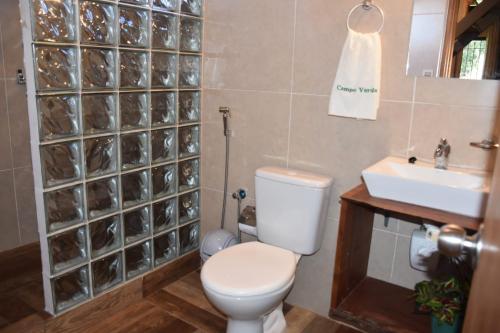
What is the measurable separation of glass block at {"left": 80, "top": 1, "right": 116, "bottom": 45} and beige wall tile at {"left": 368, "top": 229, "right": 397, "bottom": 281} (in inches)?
62.2

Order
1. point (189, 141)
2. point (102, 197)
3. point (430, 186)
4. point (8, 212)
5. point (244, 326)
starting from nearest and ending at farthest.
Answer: point (430, 186), point (244, 326), point (102, 197), point (189, 141), point (8, 212)

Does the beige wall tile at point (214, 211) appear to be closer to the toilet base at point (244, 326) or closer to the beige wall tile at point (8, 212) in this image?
the toilet base at point (244, 326)

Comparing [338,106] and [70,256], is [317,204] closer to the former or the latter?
[338,106]

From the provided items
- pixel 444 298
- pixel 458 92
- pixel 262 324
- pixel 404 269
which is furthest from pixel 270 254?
pixel 458 92

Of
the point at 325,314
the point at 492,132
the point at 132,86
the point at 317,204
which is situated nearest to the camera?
the point at 492,132

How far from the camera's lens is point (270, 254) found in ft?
6.48

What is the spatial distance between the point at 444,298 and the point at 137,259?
61.1 inches

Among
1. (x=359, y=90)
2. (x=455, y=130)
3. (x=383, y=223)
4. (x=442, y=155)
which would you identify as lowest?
(x=383, y=223)

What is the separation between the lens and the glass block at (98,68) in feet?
6.19

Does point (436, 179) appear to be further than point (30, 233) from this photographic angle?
No

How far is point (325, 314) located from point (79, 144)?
1529mm

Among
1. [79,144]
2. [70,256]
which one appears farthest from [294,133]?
[70,256]

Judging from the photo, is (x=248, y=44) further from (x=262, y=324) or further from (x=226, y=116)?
(x=262, y=324)

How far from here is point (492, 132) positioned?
1695mm
